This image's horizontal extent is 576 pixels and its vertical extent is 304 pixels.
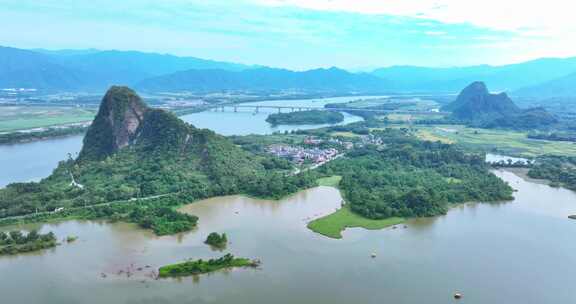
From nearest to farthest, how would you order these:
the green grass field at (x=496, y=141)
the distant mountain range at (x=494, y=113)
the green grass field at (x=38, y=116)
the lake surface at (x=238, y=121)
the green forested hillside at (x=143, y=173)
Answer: the green forested hillside at (x=143, y=173), the green grass field at (x=496, y=141), the green grass field at (x=38, y=116), the lake surface at (x=238, y=121), the distant mountain range at (x=494, y=113)

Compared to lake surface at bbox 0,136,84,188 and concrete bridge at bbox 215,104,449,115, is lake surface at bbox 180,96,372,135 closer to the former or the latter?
concrete bridge at bbox 215,104,449,115

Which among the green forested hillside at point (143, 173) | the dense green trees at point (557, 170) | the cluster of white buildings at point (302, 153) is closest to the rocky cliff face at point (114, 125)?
the green forested hillside at point (143, 173)

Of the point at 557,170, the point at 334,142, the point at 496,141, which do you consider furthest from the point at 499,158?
the point at 334,142

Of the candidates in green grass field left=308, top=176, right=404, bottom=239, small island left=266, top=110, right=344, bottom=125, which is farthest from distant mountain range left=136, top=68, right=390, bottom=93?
green grass field left=308, top=176, right=404, bottom=239

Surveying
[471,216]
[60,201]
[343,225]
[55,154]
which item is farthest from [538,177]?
[55,154]

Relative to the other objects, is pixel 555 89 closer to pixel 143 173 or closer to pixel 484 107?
pixel 484 107

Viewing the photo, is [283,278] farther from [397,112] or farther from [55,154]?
[397,112]

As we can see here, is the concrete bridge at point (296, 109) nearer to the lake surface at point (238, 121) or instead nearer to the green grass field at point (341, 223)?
the lake surface at point (238, 121)
